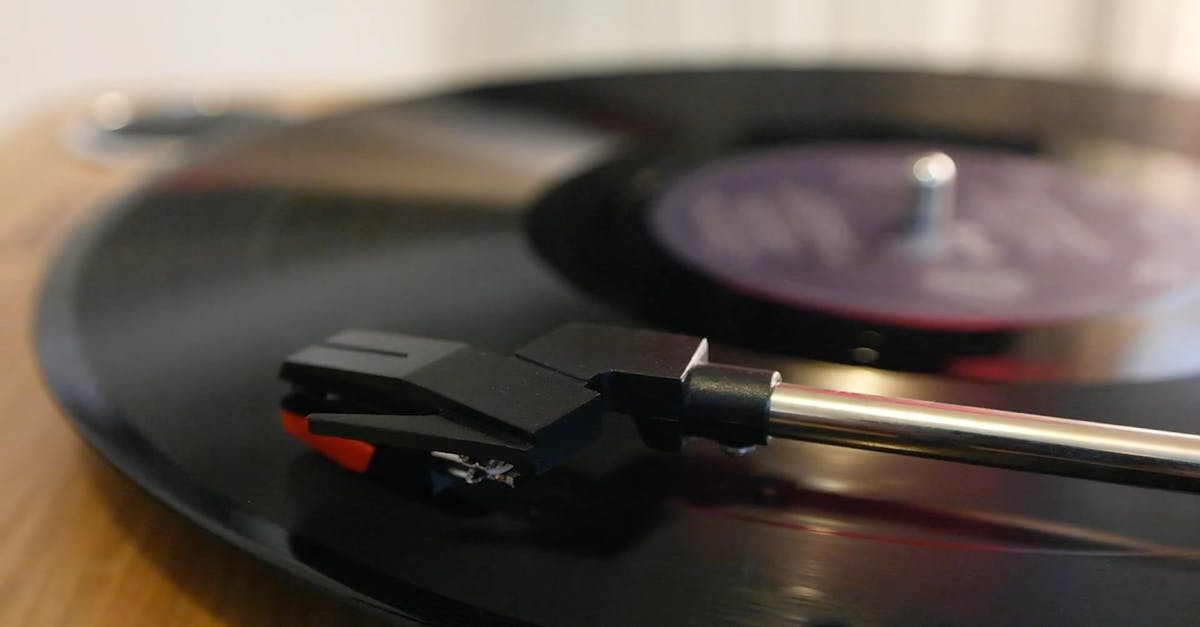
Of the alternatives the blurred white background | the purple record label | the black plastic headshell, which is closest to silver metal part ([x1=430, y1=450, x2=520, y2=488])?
the black plastic headshell

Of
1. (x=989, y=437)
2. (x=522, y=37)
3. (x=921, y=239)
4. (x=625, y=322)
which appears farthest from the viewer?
(x=522, y=37)

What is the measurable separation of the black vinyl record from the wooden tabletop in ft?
0.09

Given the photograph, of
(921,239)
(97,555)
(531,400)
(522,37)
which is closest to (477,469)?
(531,400)

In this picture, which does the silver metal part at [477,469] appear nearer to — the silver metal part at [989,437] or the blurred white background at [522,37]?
the silver metal part at [989,437]

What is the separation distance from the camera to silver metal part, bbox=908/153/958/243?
1.76 ft

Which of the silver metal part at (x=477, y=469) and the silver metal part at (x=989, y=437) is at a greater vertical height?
the silver metal part at (x=989, y=437)

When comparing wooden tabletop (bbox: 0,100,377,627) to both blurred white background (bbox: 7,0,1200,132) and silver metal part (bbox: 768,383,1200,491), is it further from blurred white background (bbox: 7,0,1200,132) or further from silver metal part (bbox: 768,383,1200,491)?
blurred white background (bbox: 7,0,1200,132)

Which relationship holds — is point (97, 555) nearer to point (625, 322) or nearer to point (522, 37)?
point (625, 322)

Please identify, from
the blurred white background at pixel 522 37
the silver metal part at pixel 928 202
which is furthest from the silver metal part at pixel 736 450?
the blurred white background at pixel 522 37

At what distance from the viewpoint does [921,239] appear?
1.76ft

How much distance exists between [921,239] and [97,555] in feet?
1.19

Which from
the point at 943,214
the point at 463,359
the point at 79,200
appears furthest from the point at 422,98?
the point at 463,359

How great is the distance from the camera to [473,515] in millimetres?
300

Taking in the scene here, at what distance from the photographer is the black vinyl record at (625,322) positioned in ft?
0.91
